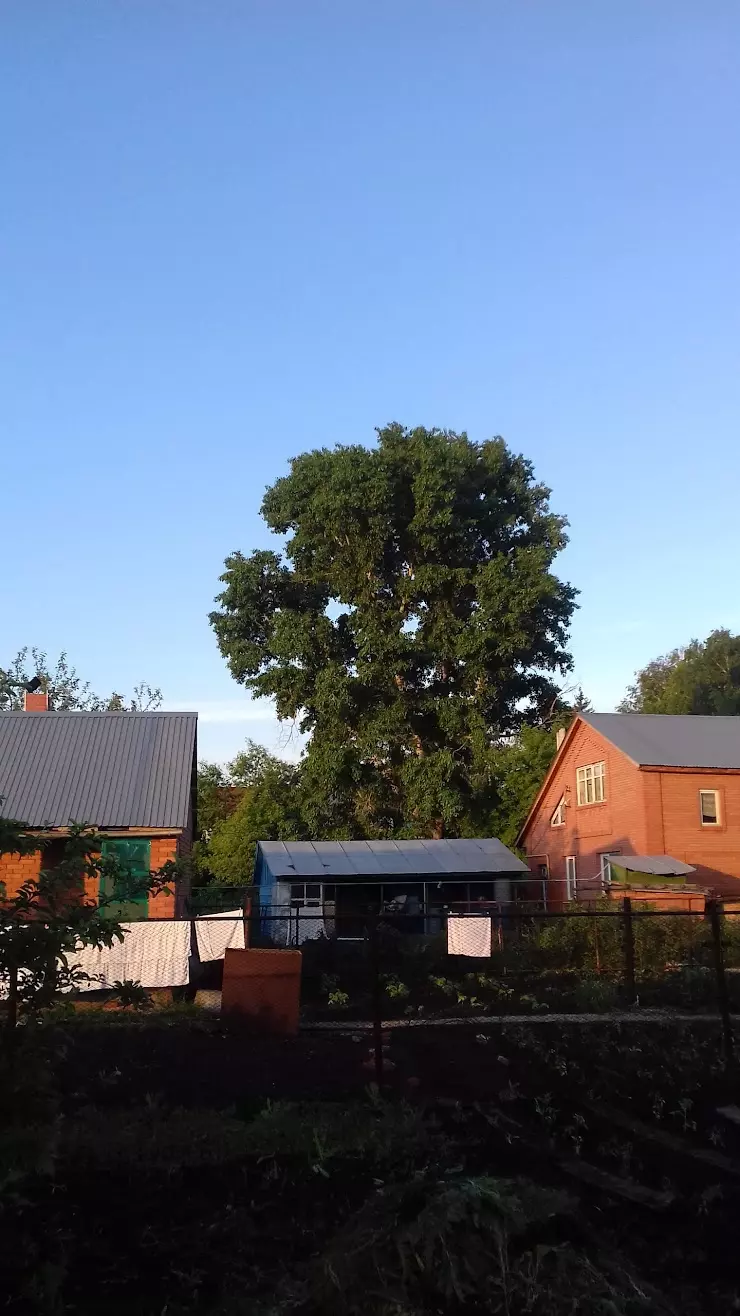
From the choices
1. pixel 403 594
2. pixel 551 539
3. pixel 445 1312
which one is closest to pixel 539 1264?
pixel 445 1312

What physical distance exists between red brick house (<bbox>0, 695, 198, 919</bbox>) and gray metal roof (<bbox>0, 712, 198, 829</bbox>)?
19 mm

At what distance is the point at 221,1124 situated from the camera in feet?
24.4

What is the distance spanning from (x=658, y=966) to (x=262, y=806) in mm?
22681

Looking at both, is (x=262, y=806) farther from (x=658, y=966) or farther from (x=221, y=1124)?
(x=221, y=1124)

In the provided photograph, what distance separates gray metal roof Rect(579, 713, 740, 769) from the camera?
101 feet

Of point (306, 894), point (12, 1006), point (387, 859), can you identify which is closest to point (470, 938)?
point (387, 859)

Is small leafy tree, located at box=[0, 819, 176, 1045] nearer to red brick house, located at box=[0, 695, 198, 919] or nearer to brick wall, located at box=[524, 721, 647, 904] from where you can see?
red brick house, located at box=[0, 695, 198, 919]

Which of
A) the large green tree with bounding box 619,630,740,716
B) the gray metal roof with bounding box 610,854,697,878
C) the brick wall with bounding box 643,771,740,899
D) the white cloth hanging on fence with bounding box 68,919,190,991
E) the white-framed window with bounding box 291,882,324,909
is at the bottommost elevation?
the white cloth hanging on fence with bounding box 68,919,190,991

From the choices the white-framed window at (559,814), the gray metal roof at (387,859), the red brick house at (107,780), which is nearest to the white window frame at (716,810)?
the gray metal roof at (387,859)

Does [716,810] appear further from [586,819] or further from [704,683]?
[704,683]

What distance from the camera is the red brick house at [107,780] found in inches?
763

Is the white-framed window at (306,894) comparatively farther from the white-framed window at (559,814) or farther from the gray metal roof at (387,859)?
the white-framed window at (559,814)

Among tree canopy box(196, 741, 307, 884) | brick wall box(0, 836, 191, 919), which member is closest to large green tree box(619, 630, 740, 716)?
tree canopy box(196, 741, 307, 884)

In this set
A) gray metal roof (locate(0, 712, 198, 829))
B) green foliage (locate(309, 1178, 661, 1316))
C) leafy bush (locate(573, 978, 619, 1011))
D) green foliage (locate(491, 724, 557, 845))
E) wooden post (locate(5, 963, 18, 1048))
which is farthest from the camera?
green foliage (locate(491, 724, 557, 845))
